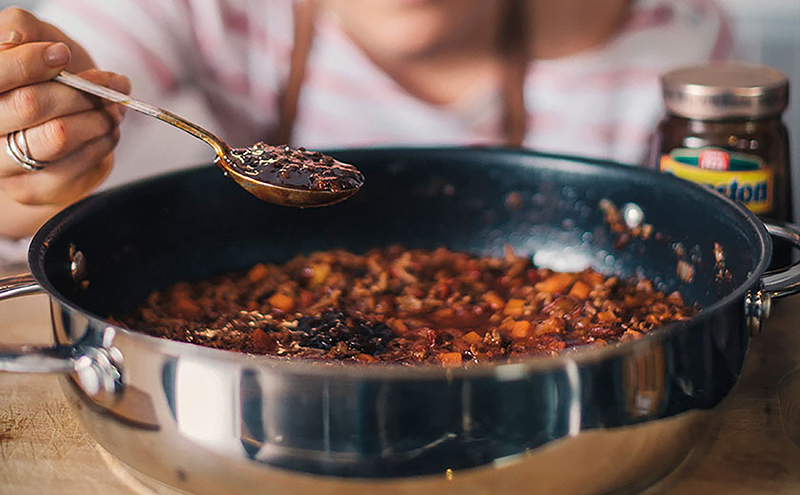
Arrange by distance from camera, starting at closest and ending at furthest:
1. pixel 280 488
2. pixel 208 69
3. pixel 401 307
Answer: pixel 280 488
pixel 401 307
pixel 208 69

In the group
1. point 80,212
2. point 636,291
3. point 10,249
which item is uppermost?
point 80,212

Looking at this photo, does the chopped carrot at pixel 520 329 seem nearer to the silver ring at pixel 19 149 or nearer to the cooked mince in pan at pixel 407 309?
the cooked mince in pan at pixel 407 309

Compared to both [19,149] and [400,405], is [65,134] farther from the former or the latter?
[400,405]

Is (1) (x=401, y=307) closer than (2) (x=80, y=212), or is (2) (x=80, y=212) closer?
(2) (x=80, y=212)

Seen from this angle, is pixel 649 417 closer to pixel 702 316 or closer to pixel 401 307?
pixel 702 316

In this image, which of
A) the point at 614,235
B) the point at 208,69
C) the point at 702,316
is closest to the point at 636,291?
the point at 614,235

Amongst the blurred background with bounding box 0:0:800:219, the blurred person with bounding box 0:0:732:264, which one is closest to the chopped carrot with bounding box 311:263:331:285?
the blurred person with bounding box 0:0:732:264
